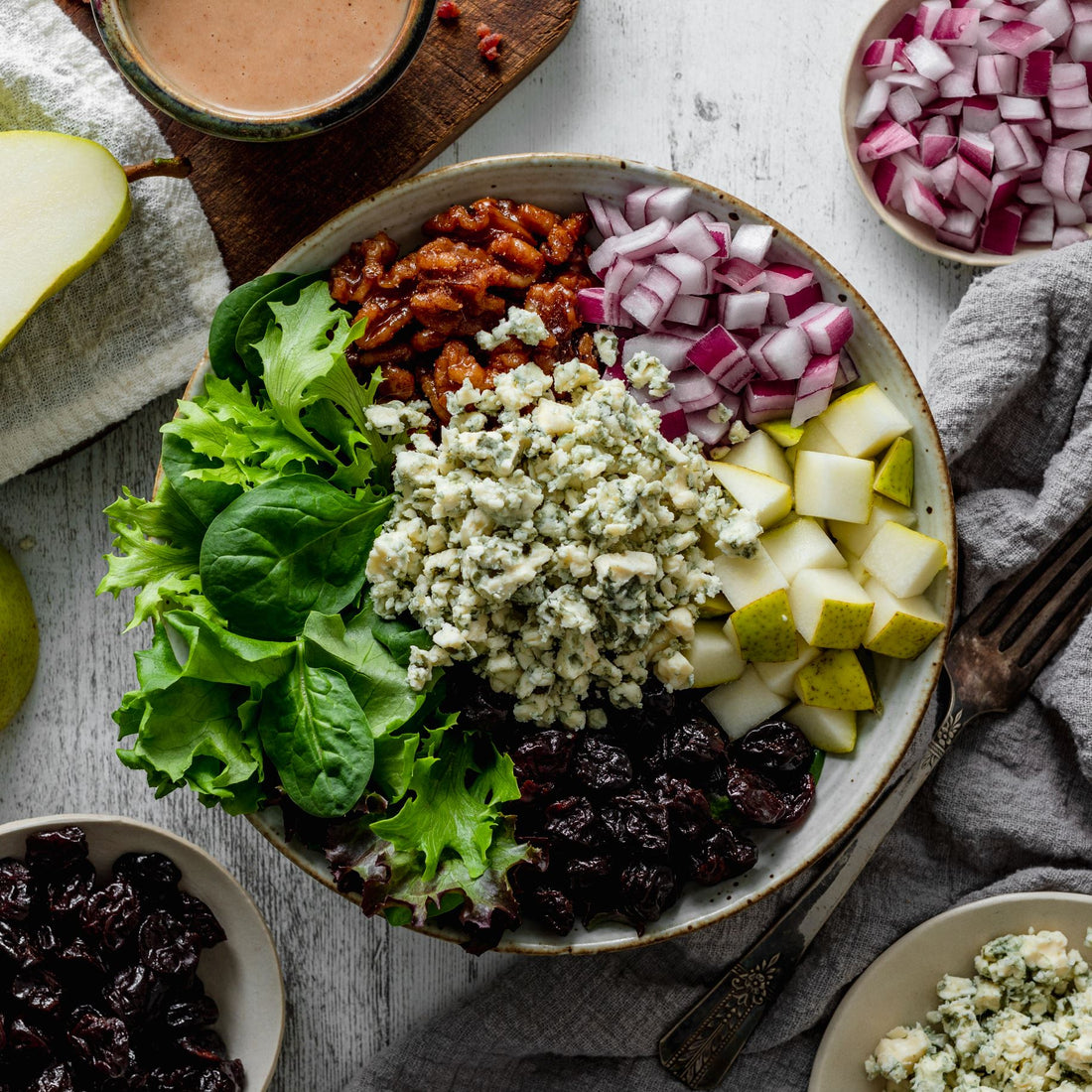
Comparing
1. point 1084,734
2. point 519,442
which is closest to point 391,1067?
point 519,442

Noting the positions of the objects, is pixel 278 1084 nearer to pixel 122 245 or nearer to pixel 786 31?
pixel 122 245

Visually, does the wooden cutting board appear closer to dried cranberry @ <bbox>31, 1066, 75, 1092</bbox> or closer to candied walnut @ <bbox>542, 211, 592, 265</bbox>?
candied walnut @ <bbox>542, 211, 592, 265</bbox>

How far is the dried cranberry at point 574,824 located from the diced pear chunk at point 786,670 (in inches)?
17.1

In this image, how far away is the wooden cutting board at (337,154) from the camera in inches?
94.3

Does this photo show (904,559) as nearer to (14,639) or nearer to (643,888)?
(643,888)

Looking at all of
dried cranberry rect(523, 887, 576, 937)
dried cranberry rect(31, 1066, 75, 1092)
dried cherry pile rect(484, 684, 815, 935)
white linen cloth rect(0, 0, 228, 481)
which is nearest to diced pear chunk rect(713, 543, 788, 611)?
dried cherry pile rect(484, 684, 815, 935)

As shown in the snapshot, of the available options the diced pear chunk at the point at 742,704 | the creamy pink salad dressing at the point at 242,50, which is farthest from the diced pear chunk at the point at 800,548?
the creamy pink salad dressing at the point at 242,50

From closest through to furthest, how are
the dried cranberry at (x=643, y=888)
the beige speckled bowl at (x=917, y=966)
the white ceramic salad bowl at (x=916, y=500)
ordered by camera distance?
1. the dried cranberry at (x=643, y=888)
2. the white ceramic salad bowl at (x=916, y=500)
3. the beige speckled bowl at (x=917, y=966)

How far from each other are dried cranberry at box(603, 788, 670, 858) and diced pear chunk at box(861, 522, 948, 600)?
24.1 inches

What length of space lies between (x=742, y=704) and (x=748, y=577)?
26 cm

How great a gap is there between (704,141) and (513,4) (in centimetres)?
50

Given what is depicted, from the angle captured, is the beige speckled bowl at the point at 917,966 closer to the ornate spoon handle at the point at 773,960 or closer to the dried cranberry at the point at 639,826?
the ornate spoon handle at the point at 773,960

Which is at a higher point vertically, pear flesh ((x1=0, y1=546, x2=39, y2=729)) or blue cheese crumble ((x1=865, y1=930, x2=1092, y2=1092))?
pear flesh ((x1=0, y1=546, x2=39, y2=729))

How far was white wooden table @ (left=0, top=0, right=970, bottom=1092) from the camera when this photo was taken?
2.51m
